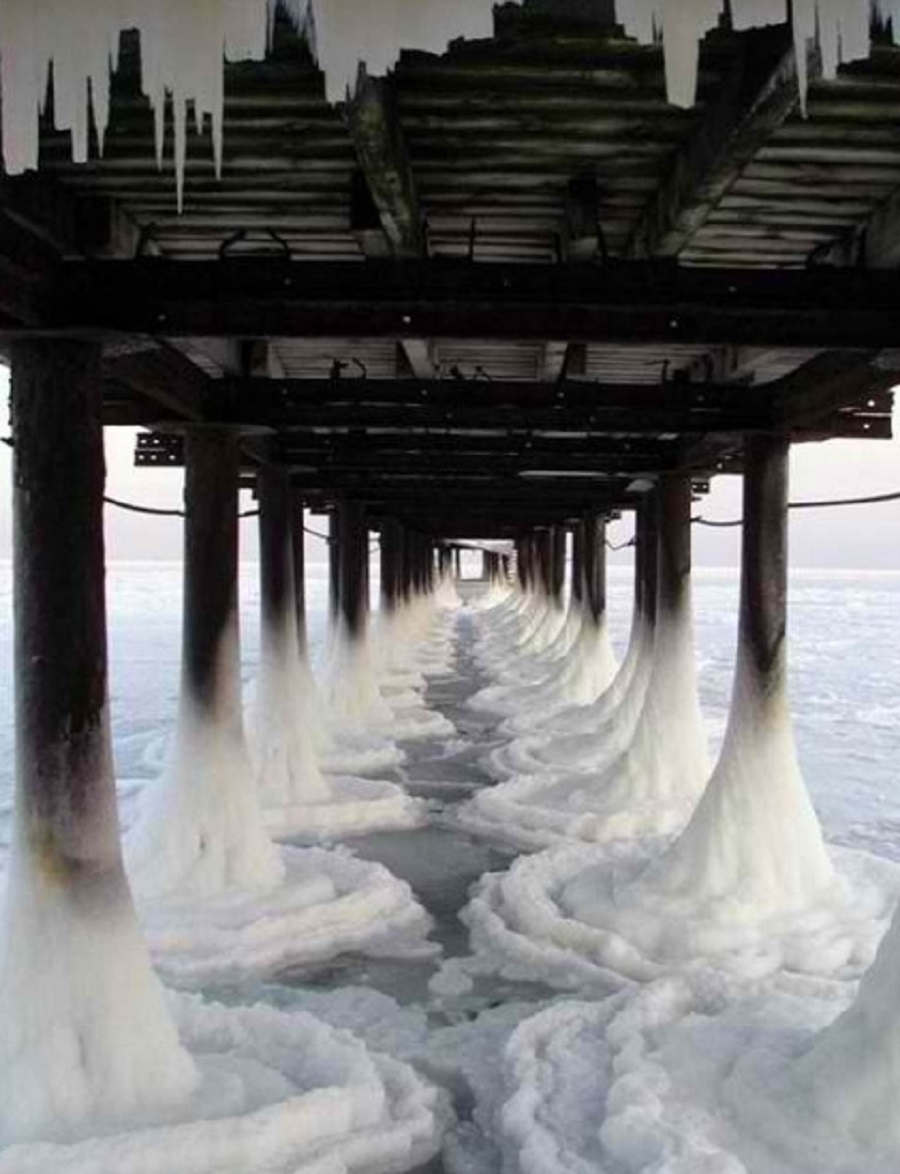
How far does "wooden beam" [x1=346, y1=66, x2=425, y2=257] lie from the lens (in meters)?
3.61

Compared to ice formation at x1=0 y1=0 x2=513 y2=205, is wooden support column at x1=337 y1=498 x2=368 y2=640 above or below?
below

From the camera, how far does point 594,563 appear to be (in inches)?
873

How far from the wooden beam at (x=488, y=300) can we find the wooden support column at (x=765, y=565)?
316 cm

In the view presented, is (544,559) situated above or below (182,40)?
below

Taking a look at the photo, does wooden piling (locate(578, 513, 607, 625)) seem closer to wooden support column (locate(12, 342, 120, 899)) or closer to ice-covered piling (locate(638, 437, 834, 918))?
ice-covered piling (locate(638, 437, 834, 918))

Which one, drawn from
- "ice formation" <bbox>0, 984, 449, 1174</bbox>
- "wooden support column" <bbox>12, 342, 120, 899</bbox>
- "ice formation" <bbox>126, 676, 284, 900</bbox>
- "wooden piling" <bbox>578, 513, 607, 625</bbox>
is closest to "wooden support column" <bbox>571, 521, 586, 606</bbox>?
"wooden piling" <bbox>578, 513, 607, 625</bbox>

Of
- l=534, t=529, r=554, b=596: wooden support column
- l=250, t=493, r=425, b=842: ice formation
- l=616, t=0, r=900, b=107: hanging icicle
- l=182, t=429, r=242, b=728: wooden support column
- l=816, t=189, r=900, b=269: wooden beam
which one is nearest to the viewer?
l=616, t=0, r=900, b=107: hanging icicle

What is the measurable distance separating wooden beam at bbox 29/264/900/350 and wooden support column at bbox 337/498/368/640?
1283 centimetres

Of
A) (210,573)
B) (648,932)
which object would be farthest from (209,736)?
(648,932)

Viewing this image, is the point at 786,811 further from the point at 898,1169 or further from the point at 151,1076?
the point at 151,1076

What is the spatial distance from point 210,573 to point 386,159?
5.00 metres

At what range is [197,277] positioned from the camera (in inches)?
206

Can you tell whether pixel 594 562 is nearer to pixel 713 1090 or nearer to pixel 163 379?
pixel 163 379

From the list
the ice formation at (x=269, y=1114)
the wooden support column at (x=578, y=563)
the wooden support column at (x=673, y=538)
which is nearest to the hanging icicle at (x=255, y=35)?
the ice formation at (x=269, y=1114)
